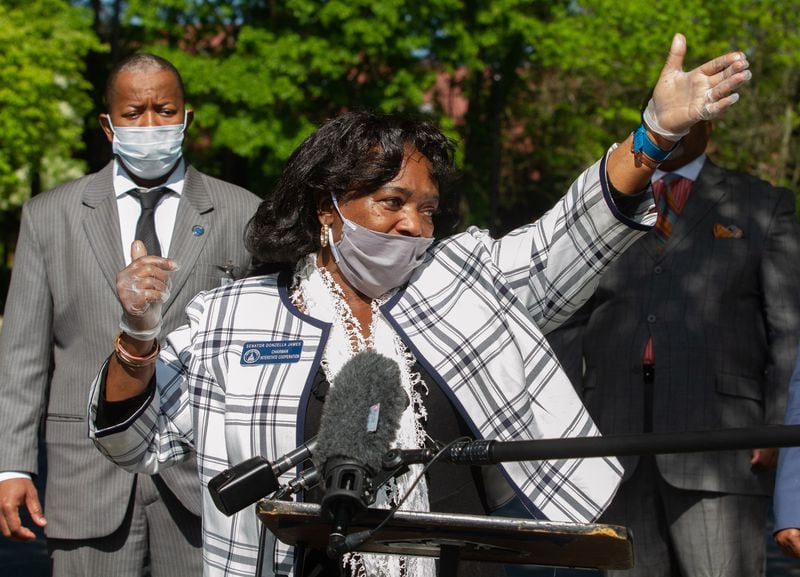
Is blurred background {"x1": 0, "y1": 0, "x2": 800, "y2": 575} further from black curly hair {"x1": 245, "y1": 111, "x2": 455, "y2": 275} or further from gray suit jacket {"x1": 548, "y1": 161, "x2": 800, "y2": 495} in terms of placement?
black curly hair {"x1": 245, "y1": 111, "x2": 455, "y2": 275}

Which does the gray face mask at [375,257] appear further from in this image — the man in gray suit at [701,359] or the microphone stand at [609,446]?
the man in gray suit at [701,359]

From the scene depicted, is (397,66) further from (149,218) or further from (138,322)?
(138,322)

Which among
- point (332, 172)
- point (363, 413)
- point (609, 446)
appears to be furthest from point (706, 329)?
point (609, 446)

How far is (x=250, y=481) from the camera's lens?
2.66 meters

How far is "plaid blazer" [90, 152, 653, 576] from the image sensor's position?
11.2ft

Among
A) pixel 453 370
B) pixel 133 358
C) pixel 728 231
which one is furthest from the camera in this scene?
pixel 728 231

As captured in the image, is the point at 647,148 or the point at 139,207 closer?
the point at 647,148

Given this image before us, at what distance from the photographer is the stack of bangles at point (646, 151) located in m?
3.18

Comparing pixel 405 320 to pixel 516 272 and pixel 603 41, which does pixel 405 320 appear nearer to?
pixel 516 272

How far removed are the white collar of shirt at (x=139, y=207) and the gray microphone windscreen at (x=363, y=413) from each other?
2.48m

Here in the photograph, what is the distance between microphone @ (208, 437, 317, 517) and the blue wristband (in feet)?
3.77

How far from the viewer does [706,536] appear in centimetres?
515

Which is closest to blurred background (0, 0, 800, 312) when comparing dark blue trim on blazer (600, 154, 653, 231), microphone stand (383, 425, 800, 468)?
dark blue trim on blazer (600, 154, 653, 231)

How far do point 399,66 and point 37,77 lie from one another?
8595 mm
